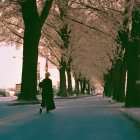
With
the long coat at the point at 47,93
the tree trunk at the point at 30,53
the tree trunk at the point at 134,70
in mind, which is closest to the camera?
the long coat at the point at 47,93

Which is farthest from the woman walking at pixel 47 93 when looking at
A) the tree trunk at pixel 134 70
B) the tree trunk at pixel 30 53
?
the tree trunk at pixel 30 53

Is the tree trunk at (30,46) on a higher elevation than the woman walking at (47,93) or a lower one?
higher

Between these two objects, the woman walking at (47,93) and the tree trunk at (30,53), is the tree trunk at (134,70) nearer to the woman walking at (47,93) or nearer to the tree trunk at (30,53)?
the woman walking at (47,93)

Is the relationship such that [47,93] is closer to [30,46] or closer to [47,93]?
[47,93]

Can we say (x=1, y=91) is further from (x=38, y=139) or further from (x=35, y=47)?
(x=38, y=139)

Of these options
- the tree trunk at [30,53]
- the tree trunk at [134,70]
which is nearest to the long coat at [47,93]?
the tree trunk at [134,70]

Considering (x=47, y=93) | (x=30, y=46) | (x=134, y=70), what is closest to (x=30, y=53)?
(x=30, y=46)

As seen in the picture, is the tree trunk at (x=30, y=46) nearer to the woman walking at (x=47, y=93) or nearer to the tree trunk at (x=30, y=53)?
the tree trunk at (x=30, y=53)

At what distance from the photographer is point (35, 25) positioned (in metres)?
24.2

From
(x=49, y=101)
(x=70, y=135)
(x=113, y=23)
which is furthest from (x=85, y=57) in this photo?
(x=70, y=135)

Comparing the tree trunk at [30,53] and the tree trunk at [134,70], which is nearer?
the tree trunk at [134,70]

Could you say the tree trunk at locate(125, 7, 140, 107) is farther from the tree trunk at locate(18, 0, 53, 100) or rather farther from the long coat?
the tree trunk at locate(18, 0, 53, 100)

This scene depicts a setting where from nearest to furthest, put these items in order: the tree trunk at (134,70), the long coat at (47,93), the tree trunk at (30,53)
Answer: the long coat at (47,93) → the tree trunk at (134,70) → the tree trunk at (30,53)

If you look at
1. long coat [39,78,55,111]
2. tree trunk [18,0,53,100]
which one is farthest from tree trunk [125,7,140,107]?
tree trunk [18,0,53,100]
